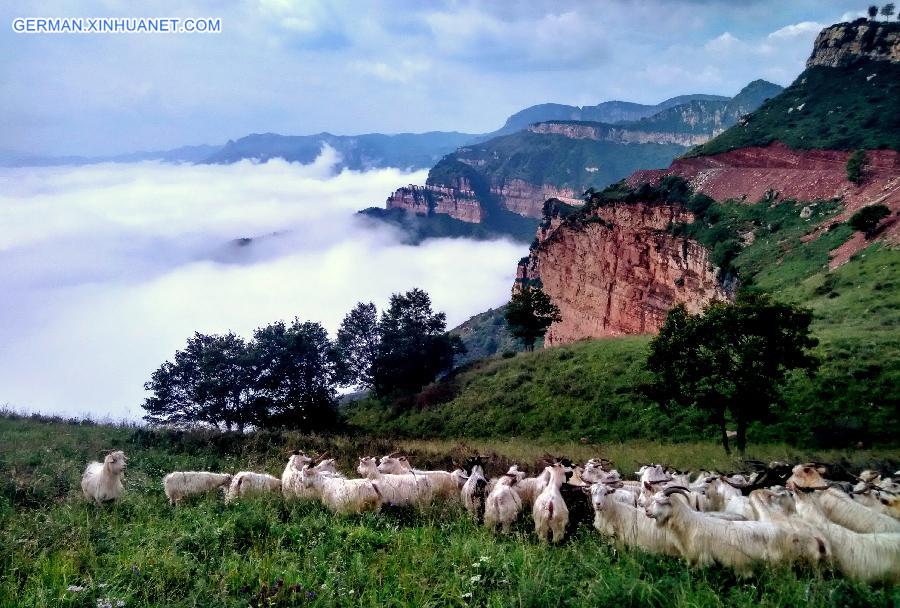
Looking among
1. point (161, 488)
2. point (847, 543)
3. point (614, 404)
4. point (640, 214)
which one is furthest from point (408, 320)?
point (847, 543)

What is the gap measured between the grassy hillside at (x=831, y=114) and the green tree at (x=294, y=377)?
53.7 metres

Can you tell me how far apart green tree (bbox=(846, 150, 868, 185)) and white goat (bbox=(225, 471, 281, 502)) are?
52.2 metres

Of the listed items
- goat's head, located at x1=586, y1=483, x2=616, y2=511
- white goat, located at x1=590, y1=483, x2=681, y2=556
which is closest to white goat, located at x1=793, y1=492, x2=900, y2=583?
white goat, located at x1=590, y1=483, x2=681, y2=556

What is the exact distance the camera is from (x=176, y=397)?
1336 inches

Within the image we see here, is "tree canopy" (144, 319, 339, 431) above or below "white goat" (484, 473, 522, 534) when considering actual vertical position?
below

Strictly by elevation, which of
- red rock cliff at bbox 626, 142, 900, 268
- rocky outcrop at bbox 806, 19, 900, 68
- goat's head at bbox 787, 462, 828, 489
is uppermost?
rocky outcrop at bbox 806, 19, 900, 68

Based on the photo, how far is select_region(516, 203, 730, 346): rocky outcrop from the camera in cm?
4994

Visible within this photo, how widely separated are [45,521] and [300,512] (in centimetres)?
377

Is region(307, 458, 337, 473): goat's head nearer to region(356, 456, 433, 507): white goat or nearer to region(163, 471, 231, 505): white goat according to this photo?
region(356, 456, 433, 507): white goat

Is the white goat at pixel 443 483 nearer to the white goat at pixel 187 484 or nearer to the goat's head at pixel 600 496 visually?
the goat's head at pixel 600 496

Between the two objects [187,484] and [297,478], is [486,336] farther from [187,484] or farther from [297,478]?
[187,484]

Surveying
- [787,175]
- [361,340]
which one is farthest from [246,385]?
[787,175]

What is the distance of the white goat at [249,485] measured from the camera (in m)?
9.87

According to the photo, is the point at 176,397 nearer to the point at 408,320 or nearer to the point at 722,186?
the point at 408,320
